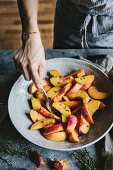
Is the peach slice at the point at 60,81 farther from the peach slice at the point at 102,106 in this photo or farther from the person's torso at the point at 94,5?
the person's torso at the point at 94,5

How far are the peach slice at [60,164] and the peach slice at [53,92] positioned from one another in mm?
213

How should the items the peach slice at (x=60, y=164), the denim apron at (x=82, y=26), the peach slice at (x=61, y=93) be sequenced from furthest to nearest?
the denim apron at (x=82, y=26) → the peach slice at (x=61, y=93) → the peach slice at (x=60, y=164)

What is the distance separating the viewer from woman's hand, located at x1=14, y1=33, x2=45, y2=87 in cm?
106

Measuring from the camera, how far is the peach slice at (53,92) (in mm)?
1134

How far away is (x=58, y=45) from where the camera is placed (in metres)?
1.51

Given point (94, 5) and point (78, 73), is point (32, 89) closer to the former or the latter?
point (78, 73)

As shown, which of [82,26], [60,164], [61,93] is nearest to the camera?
[60,164]

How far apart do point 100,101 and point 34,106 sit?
8.6 inches

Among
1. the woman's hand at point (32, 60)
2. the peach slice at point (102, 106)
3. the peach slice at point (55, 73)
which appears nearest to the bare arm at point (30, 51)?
the woman's hand at point (32, 60)

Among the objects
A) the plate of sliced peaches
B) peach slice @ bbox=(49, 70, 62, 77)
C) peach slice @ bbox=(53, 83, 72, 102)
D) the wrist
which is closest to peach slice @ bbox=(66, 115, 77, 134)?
the plate of sliced peaches

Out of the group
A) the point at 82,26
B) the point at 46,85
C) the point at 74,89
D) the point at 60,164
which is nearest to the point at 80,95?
the point at 74,89

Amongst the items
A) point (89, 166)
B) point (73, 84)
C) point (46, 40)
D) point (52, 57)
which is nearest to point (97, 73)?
point (73, 84)

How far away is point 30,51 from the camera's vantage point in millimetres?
1097

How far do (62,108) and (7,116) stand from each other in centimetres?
21
